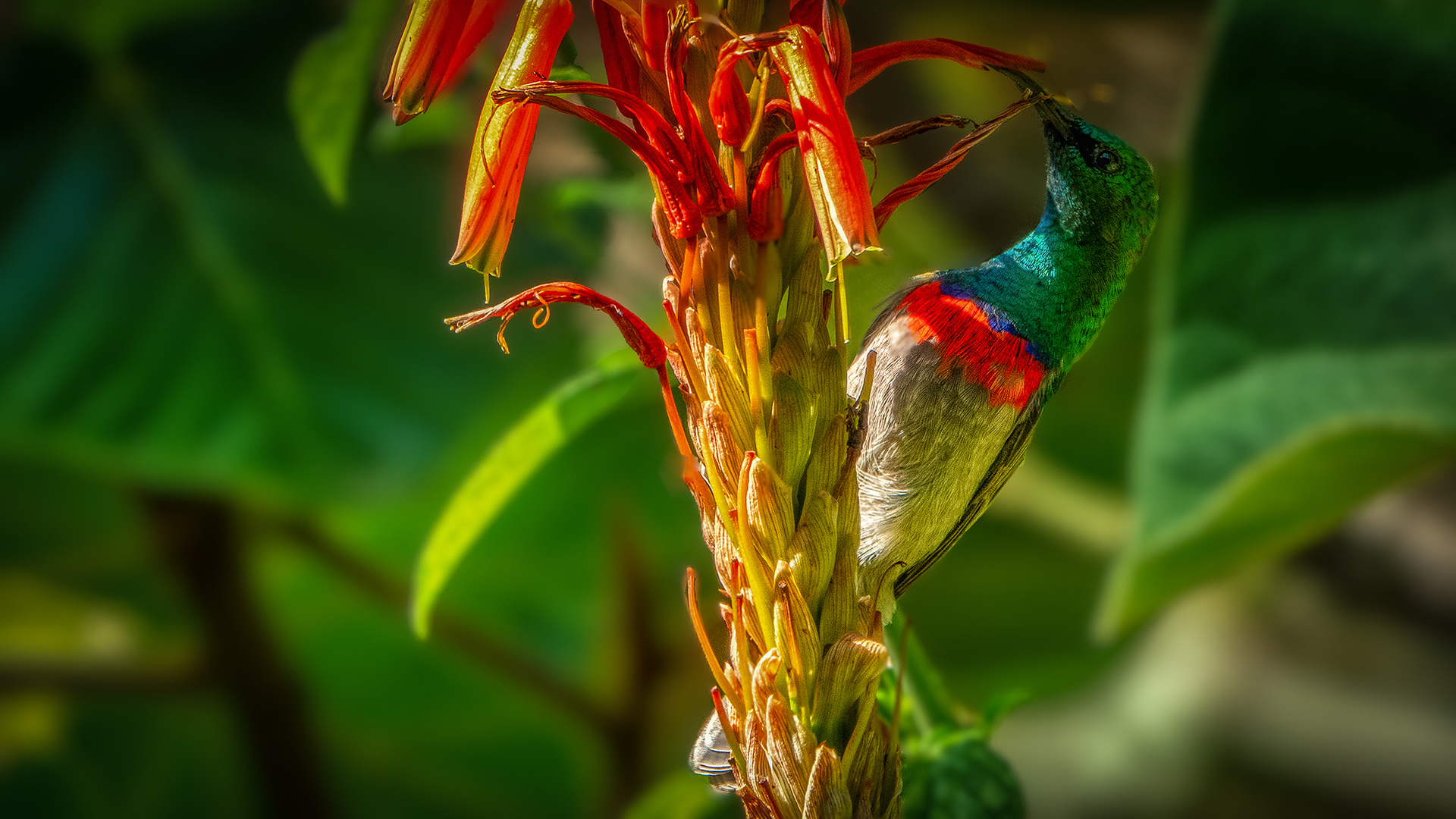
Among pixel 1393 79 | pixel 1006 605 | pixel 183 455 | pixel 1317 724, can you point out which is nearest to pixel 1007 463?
pixel 1393 79

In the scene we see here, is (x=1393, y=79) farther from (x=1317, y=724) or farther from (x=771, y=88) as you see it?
(x=1317, y=724)

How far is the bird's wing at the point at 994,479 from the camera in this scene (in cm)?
25

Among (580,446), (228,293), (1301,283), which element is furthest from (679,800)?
(580,446)

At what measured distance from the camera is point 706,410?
0.69 feet

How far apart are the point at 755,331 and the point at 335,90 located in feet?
0.90

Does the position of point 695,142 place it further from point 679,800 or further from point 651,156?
point 679,800

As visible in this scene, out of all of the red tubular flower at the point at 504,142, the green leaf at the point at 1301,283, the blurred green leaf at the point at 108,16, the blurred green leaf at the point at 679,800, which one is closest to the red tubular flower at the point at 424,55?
the red tubular flower at the point at 504,142

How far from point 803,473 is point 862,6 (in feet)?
3.12

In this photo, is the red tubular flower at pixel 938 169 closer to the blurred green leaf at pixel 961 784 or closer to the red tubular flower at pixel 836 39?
the red tubular flower at pixel 836 39

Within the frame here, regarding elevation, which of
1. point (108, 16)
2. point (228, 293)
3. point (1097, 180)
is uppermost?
point (108, 16)

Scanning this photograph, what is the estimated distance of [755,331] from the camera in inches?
8.2

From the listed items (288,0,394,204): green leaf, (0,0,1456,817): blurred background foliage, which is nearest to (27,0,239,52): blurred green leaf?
(0,0,1456,817): blurred background foliage

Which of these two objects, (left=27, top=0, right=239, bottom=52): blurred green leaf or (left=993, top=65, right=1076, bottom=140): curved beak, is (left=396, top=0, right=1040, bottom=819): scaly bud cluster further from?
(left=27, top=0, right=239, bottom=52): blurred green leaf

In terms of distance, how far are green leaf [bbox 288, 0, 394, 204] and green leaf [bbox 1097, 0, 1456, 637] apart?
1.31 feet
